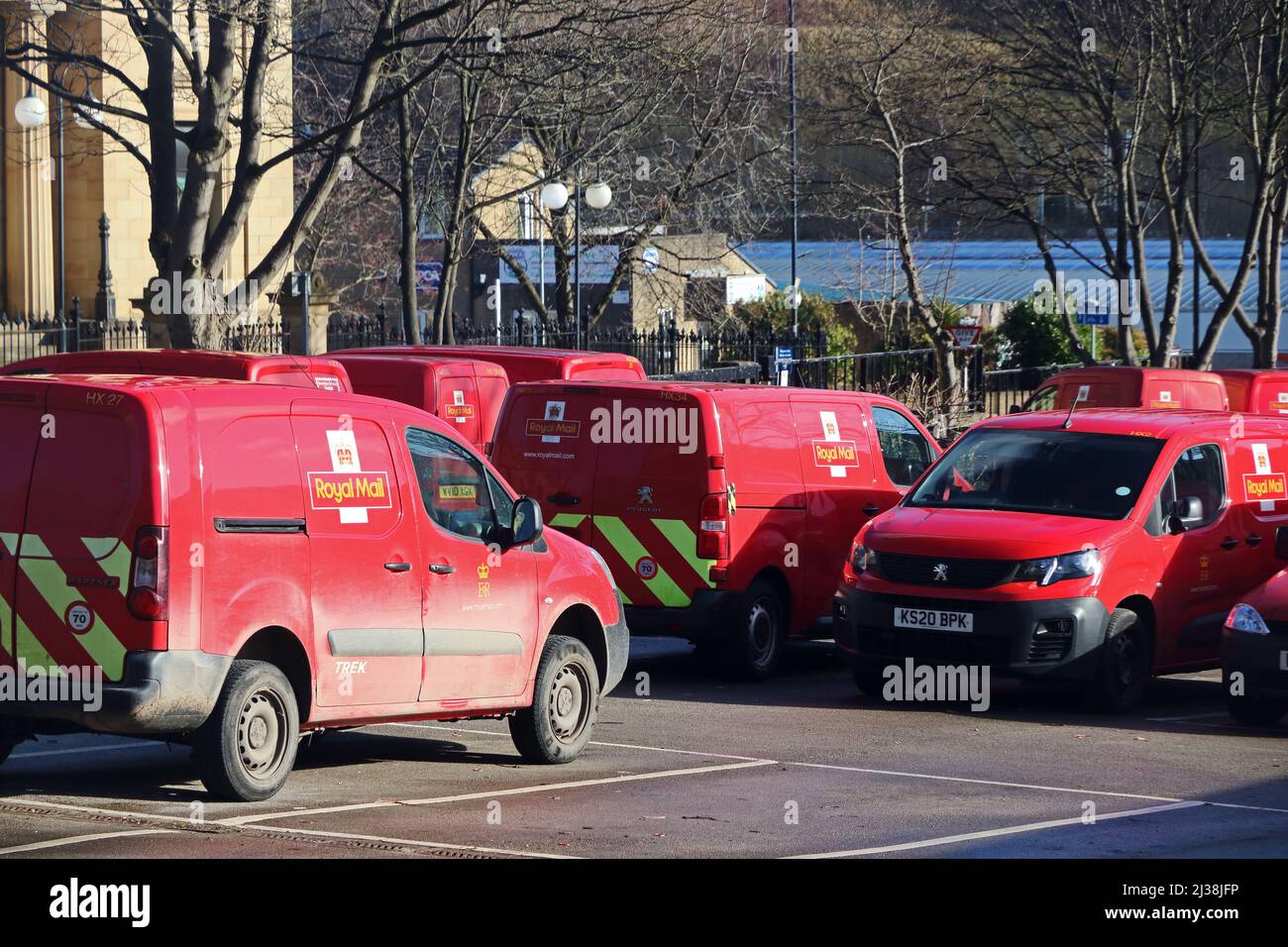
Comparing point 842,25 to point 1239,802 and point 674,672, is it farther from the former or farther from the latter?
point 1239,802

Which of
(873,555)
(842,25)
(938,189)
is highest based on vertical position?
(842,25)

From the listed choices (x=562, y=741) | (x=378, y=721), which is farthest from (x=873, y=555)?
(x=378, y=721)

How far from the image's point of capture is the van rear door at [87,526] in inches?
299

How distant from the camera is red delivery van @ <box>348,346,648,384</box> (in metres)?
17.3

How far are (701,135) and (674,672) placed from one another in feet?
80.5

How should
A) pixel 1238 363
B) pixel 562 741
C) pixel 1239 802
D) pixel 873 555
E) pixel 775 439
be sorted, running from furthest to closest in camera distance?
pixel 1238 363
pixel 775 439
pixel 873 555
pixel 562 741
pixel 1239 802

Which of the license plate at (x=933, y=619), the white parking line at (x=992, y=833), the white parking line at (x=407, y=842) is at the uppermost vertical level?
the license plate at (x=933, y=619)

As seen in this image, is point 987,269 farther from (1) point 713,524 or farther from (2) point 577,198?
(1) point 713,524

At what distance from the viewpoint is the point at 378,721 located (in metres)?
8.84

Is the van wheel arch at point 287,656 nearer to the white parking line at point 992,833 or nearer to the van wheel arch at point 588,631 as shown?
the van wheel arch at point 588,631

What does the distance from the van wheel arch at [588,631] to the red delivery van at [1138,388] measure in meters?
9.78

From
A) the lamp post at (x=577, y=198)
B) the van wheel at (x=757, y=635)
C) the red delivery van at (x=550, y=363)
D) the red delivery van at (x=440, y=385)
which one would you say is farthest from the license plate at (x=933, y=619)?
the lamp post at (x=577, y=198)

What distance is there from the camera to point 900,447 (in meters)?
14.8

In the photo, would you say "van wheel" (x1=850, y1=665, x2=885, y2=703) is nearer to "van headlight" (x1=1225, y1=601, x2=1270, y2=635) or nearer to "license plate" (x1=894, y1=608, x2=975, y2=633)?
"license plate" (x1=894, y1=608, x2=975, y2=633)
